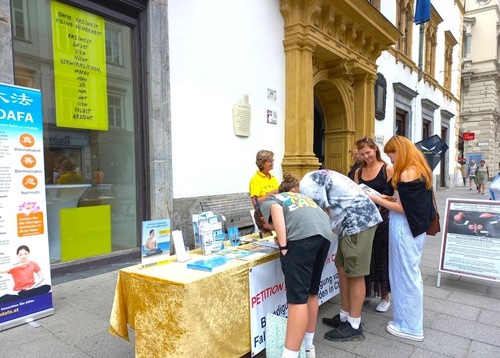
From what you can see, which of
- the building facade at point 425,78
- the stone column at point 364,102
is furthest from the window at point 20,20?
the building facade at point 425,78

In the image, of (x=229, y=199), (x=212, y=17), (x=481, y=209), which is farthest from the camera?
(x=229, y=199)

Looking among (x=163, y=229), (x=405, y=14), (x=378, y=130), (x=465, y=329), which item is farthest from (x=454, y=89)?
(x=163, y=229)

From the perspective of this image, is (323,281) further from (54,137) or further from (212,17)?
(212,17)

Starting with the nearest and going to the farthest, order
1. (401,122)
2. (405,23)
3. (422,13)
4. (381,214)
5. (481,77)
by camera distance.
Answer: (381,214), (422,13), (405,23), (401,122), (481,77)

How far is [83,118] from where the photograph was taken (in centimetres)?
441

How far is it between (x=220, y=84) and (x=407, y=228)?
388cm

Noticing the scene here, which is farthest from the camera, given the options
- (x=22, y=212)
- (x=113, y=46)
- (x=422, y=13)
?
(x=422, y=13)

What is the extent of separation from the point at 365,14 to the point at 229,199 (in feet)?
19.2

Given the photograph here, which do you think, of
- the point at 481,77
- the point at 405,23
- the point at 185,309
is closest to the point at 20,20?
the point at 185,309

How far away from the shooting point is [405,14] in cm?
1239

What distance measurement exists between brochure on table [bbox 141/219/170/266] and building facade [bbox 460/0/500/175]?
Result: 3214 centimetres

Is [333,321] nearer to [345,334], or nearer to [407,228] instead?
[345,334]

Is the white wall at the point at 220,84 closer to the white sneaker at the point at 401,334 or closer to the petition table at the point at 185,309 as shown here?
the petition table at the point at 185,309

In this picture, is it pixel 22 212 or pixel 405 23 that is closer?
pixel 22 212
